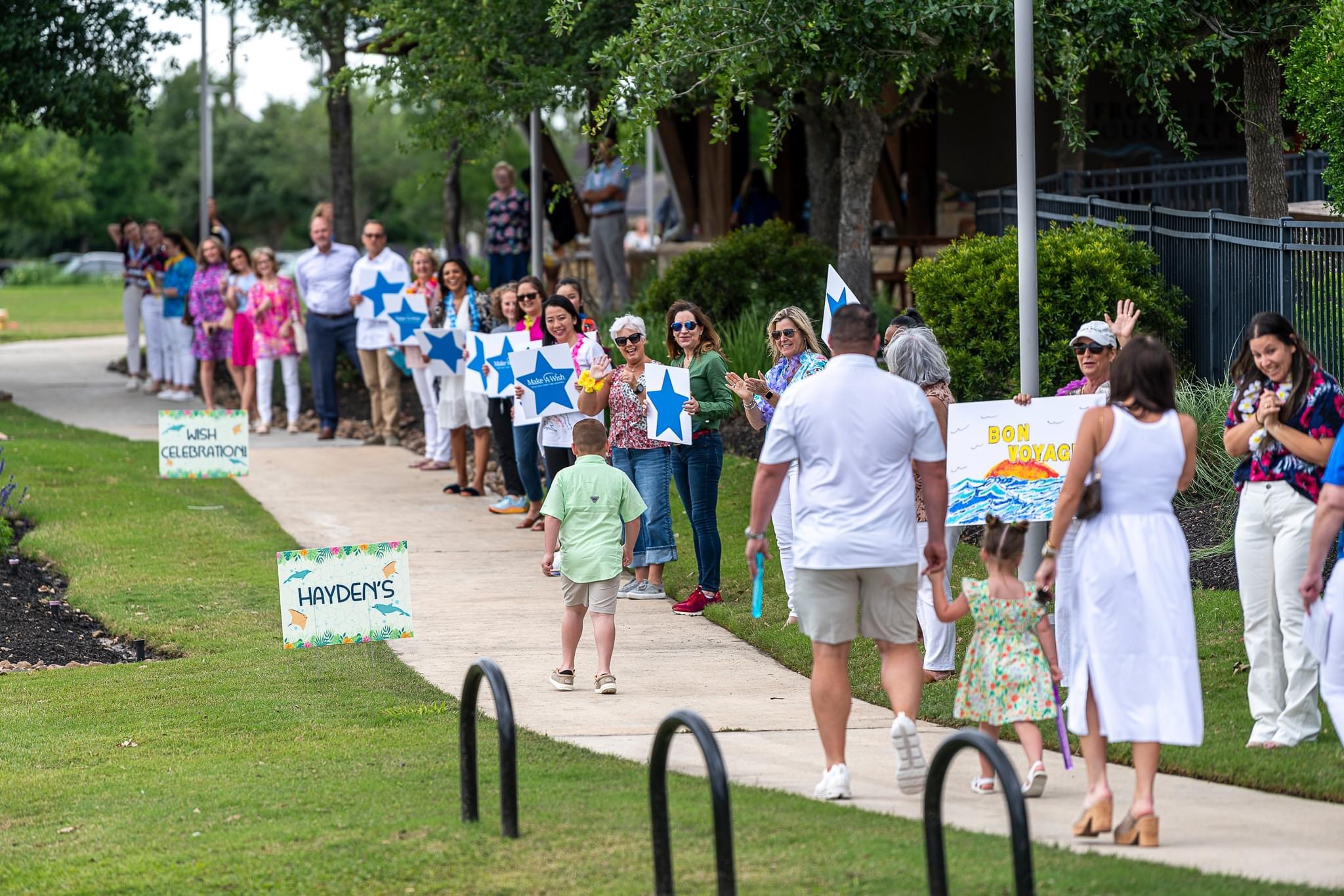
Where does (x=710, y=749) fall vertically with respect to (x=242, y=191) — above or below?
below

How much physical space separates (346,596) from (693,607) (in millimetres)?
2630

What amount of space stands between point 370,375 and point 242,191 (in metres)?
61.4

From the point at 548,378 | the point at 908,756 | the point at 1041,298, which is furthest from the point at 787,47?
the point at 908,756

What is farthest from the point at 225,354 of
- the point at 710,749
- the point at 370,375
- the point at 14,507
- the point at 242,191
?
the point at 242,191

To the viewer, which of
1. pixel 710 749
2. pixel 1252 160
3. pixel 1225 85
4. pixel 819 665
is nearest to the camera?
pixel 710 749

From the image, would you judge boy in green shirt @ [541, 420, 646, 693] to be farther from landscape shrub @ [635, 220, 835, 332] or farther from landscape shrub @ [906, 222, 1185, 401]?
landscape shrub @ [635, 220, 835, 332]

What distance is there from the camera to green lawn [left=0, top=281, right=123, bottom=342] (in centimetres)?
4006

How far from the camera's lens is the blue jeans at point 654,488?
36.9ft

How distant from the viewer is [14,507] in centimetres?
1479

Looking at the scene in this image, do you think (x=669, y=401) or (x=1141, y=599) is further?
(x=669, y=401)

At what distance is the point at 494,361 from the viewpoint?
13.5 m

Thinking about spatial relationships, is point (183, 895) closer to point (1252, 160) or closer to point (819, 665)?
point (819, 665)

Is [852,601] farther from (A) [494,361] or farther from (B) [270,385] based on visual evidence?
(B) [270,385]

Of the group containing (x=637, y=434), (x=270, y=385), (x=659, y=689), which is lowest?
(x=659, y=689)
